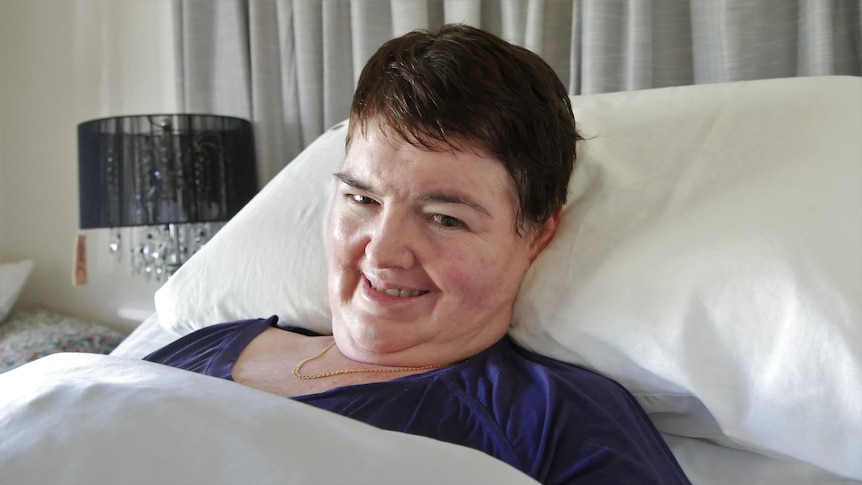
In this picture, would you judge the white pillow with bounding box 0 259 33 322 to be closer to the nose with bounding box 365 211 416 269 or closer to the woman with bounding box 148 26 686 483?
the woman with bounding box 148 26 686 483

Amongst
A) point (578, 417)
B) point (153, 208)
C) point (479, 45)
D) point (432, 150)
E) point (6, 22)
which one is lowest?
point (578, 417)

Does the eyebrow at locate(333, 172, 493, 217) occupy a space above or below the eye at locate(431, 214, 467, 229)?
above

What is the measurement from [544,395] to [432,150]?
0.28 meters

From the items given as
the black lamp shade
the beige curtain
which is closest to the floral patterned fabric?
the black lamp shade

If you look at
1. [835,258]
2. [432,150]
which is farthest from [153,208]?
[835,258]

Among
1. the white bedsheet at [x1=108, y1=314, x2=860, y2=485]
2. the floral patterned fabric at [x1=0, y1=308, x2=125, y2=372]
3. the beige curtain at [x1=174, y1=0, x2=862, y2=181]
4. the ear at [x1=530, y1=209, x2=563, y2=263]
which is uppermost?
the beige curtain at [x1=174, y1=0, x2=862, y2=181]

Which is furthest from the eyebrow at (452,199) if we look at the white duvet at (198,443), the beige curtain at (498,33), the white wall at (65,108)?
the white wall at (65,108)

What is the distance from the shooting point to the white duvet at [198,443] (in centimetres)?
49

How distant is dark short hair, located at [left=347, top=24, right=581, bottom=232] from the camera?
0.80 m

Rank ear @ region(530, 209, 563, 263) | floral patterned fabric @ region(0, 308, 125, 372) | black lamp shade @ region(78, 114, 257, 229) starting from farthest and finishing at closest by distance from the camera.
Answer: floral patterned fabric @ region(0, 308, 125, 372), black lamp shade @ region(78, 114, 257, 229), ear @ region(530, 209, 563, 263)

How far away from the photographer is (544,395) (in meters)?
0.75

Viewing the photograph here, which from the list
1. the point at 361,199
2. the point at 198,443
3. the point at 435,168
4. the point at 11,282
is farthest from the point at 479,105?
the point at 11,282

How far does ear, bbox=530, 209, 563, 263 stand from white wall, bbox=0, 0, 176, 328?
1.59 meters

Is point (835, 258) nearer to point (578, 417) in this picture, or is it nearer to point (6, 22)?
point (578, 417)
